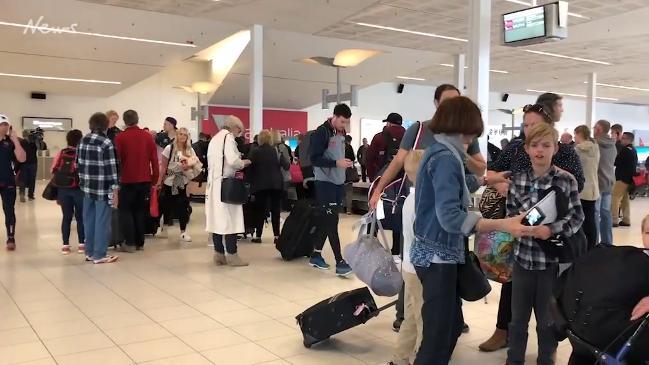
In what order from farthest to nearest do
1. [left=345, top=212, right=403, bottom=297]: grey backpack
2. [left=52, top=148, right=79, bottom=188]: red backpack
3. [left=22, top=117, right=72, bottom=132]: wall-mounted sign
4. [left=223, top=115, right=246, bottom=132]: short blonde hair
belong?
[left=22, top=117, right=72, bottom=132]: wall-mounted sign → [left=52, top=148, right=79, bottom=188]: red backpack → [left=223, top=115, right=246, bottom=132]: short blonde hair → [left=345, top=212, right=403, bottom=297]: grey backpack

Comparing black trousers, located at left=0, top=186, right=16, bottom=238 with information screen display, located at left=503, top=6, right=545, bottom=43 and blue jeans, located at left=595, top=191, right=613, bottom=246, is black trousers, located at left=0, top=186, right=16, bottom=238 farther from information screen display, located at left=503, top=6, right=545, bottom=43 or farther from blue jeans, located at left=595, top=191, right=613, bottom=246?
blue jeans, located at left=595, top=191, right=613, bottom=246

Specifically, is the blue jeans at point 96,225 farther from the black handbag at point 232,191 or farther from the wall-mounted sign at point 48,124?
the wall-mounted sign at point 48,124

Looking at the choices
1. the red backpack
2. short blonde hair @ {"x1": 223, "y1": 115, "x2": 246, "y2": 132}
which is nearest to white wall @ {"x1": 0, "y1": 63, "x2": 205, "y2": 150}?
the red backpack

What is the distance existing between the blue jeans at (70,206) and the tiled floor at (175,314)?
30cm

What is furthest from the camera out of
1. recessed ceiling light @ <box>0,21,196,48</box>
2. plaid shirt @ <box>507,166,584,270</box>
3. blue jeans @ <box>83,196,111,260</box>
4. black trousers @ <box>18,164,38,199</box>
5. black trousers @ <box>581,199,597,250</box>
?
black trousers @ <box>18,164,38,199</box>

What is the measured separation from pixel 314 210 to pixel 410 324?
3.08 meters

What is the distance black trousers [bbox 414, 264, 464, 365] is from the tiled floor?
1.05 meters

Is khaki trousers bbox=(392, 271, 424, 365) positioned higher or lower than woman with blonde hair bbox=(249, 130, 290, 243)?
lower

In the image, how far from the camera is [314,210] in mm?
5906

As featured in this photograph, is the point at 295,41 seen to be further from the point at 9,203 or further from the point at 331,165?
the point at 331,165

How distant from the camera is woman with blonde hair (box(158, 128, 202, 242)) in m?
7.01

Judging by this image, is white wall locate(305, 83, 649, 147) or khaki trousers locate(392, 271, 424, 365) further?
white wall locate(305, 83, 649, 147)

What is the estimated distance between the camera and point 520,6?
975 centimetres

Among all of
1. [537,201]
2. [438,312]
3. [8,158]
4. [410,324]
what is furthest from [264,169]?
[438,312]
